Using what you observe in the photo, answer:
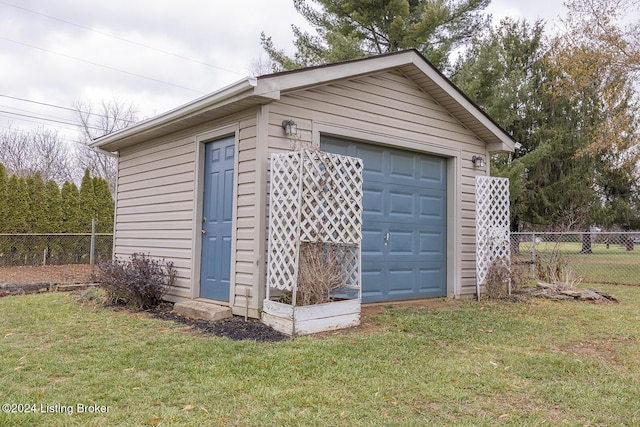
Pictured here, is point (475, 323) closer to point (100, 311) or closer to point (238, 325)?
point (238, 325)

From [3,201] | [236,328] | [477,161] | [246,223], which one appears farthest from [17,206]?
[477,161]

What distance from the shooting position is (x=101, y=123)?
2372cm

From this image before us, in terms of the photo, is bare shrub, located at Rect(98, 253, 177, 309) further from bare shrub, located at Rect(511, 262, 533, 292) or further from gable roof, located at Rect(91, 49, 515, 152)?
bare shrub, located at Rect(511, 262, 533, 292)

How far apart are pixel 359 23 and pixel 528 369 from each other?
1337 cm

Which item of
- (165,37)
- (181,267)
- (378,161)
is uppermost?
(165,37)

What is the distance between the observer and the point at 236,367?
340 cm

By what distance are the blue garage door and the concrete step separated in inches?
74.1

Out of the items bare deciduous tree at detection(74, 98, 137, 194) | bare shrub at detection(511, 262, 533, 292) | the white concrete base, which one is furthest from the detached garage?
bare deciduous tree at detection(74, 98, 137, 194)

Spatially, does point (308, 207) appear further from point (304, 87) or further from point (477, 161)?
point (477, 161)

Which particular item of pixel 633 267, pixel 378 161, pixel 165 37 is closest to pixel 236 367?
pixel 378 161

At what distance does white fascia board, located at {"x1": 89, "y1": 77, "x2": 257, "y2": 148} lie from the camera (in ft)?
15.7

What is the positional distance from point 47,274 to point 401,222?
7.19 m

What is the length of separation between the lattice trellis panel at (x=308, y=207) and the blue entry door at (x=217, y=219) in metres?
0.97

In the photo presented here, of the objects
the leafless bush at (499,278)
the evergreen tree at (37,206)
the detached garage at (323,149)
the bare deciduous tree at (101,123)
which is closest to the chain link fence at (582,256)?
the leafless bush at (499,278)
